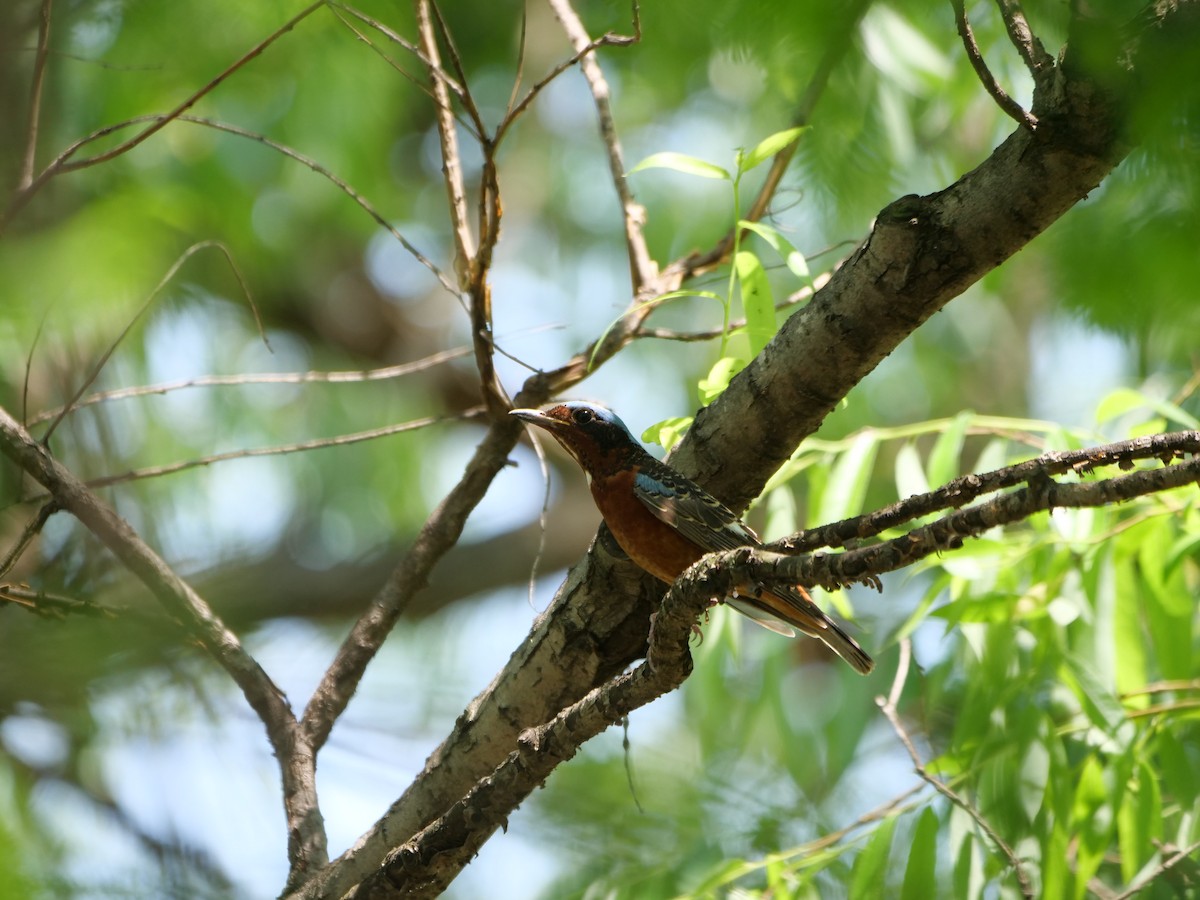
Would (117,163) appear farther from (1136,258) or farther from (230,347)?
(1136,258)

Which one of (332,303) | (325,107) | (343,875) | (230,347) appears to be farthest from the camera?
(332,303)

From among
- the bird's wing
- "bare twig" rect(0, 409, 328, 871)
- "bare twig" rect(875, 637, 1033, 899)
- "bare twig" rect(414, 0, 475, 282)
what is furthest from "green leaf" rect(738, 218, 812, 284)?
"bare twig" rect(0, 409, 328, 871)

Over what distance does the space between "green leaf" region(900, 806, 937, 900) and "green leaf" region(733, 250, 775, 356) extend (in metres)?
1.81

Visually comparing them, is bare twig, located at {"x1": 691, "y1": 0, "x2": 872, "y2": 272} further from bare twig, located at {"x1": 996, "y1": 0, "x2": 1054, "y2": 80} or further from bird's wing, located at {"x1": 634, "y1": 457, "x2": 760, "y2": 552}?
bird's wing, located at {"x1": 634, "y1": 457, "x2": 760, "y2": 552}

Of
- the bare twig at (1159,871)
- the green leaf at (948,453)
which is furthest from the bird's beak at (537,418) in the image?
the bare twig at (1159,871)

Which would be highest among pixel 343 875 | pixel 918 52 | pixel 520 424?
pixel 918 52

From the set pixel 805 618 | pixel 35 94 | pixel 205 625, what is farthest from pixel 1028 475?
pixel 35 94

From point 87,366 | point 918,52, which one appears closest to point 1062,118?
point 87,366

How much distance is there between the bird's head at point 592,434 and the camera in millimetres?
4496

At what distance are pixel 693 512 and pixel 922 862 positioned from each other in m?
1.54

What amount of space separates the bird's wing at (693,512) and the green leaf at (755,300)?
1.70 ft

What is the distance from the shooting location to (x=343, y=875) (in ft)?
11.0

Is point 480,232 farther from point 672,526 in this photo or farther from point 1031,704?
point 1031,704

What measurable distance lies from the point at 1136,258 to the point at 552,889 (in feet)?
14.8
